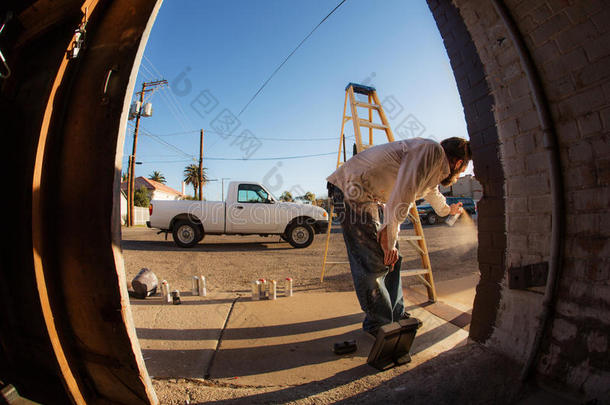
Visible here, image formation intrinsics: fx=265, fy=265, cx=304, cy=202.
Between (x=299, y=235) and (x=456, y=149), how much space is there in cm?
671

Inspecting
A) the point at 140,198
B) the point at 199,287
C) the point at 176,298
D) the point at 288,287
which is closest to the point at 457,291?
the point at 288,287

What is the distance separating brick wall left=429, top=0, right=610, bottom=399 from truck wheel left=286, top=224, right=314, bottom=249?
659 cm

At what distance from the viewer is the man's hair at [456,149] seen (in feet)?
6.59

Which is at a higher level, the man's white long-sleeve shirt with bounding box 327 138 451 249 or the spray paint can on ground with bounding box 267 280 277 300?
the man's white long-sleeve shirt with bounding box 327 138 451 249

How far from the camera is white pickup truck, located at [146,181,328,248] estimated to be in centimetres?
793

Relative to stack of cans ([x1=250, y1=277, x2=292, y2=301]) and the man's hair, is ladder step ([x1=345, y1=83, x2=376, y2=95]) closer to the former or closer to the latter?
the man's hair

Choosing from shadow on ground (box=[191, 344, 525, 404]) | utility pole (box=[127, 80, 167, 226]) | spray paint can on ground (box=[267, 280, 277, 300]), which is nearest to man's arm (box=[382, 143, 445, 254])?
shadow on ground (box=[191, 344, 525, 404])

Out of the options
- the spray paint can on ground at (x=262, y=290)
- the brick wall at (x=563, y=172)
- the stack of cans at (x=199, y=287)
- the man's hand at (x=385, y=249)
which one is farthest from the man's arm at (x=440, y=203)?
the stack of cans at (x=199, y=287)

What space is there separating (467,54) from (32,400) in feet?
10.5

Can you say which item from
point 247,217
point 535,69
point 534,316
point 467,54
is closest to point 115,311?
point 534,316

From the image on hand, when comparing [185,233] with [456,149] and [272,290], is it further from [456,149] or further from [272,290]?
[456,149]

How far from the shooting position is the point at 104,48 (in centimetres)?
121

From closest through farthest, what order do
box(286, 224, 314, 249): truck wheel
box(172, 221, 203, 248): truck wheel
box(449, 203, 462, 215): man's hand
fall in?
box(449, 203, 462, 215): man's hand, box(172, 221, 203, 248): truck wheel, box(286, 224, 314, 249): truck wheel

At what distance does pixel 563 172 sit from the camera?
146 cm
